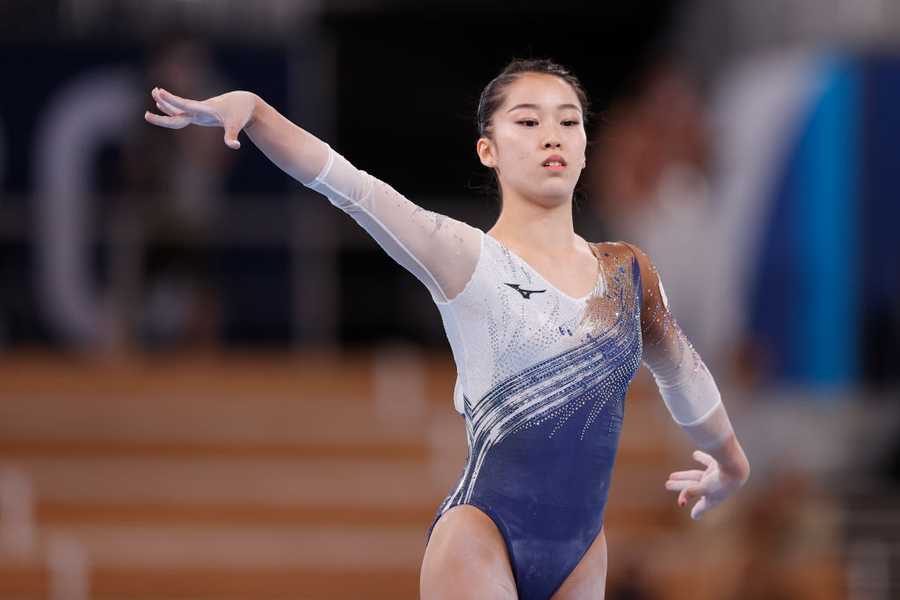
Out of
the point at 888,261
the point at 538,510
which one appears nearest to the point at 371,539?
the point at 888,261

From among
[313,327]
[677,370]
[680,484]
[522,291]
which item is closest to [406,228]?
[522,291]

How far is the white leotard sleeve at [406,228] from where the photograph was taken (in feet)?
12.9

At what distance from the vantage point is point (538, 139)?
4.18 metres

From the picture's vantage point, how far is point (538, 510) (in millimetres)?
4039

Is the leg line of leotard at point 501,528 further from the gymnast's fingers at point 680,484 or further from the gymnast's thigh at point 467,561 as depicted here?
the gymnast's fingers at point 680,484

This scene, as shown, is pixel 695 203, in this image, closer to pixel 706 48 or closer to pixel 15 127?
pixel 706 48

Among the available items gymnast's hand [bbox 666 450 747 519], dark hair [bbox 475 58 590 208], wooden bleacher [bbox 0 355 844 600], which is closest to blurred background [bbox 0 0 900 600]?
wooden bleacher [bbox 0 355 844 600]

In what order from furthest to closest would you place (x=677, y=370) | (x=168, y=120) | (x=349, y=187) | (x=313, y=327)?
1. (x=313, y=327)
2. (x=677, y=370)
3. (x=349, y=187)
4. (x=168, y=120)

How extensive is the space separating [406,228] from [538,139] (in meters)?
0.47

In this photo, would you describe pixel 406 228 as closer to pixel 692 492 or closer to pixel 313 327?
pixel 692 492

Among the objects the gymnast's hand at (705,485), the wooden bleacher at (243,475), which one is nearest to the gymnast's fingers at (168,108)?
the gymnast's hand at (705,485)

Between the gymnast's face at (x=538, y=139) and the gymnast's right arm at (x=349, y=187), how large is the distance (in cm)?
22

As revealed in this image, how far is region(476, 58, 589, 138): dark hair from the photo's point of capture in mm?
4293

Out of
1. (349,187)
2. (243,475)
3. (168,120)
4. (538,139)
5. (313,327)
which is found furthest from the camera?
(313,327)
